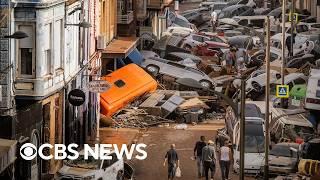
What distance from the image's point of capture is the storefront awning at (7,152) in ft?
91.3

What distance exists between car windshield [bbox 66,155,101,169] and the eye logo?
1.14 metres

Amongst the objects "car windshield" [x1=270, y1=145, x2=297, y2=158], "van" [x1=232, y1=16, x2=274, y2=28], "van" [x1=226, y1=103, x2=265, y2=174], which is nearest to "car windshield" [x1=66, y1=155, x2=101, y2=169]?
"van" [x1=226, y1=103, x2=265, y2=174]

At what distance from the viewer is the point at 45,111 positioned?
109 feet

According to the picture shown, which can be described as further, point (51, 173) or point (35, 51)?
point (51, 173)

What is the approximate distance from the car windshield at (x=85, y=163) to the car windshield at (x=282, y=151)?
22.5 ft

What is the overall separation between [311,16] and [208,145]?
171ft

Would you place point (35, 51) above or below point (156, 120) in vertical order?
above

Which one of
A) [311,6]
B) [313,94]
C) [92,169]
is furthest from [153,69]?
[311,6]

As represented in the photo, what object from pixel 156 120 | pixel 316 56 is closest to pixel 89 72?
pixel 156 120

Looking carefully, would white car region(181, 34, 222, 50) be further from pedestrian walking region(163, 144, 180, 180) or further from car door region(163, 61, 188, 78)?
pedestrian walking region(163, 144, 180, 180)

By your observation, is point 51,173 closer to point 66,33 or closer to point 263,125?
point 66,33

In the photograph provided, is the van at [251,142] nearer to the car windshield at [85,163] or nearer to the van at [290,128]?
the van at [290,128]

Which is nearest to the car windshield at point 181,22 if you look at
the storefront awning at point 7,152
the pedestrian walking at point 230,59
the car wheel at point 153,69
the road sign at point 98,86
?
the pedestrian walking at point 230,59

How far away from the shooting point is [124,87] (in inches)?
1850
